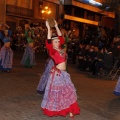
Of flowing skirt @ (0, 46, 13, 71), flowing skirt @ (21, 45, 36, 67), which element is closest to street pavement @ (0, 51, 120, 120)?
flowing skirt @ (0, 46, 13, 71)

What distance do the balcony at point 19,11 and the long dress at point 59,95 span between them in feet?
60.6

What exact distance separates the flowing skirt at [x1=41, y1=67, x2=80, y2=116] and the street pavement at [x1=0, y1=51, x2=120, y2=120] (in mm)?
436

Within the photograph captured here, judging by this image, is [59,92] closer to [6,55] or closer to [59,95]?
[59,95]

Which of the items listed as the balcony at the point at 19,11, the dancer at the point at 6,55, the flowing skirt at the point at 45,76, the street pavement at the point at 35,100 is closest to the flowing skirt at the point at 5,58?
the dancer at the point at 6,55

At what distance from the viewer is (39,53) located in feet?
70.6

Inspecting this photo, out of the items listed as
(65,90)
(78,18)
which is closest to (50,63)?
(65,90)

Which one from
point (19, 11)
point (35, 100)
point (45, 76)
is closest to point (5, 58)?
point (45, 76)

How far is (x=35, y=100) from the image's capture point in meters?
7.62

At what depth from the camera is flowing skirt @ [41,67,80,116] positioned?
232 inches

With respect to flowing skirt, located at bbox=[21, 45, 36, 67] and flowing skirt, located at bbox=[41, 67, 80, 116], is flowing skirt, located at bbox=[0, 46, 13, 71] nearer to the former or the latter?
flowing skirt, located at bbox=[21, 45, 36, 67]

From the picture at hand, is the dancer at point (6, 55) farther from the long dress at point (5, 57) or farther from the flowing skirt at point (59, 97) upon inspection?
the flowing skirt at point (59, 97)

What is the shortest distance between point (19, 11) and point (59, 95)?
1962 cm

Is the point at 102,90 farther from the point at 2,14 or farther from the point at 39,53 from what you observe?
the point at 2,14

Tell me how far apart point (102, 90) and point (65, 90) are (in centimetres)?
429
